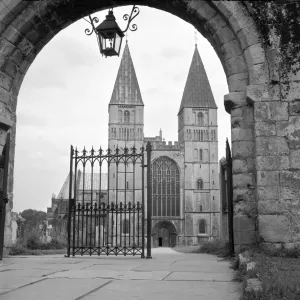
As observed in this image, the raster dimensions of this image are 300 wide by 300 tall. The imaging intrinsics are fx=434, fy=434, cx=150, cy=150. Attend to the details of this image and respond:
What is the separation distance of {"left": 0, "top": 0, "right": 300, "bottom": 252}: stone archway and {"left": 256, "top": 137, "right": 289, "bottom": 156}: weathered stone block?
11 millimetres

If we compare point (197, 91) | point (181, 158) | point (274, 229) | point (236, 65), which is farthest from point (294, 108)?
point (197, 91)

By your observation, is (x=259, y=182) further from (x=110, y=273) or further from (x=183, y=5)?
(x=183, y=5)

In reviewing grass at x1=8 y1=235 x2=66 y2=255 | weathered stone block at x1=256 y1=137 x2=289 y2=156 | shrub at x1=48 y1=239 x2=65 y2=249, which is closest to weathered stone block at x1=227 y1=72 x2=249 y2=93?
weathered stone block at x1=256 y1=137 x2=289 y2=156

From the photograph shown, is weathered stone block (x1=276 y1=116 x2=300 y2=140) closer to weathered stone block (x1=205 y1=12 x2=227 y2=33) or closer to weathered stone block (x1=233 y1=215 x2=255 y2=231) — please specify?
weathered stone block (x1=233 y1=215 x2=255 y2=231)

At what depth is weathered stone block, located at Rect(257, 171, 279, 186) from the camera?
190 inches

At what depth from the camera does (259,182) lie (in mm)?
4855

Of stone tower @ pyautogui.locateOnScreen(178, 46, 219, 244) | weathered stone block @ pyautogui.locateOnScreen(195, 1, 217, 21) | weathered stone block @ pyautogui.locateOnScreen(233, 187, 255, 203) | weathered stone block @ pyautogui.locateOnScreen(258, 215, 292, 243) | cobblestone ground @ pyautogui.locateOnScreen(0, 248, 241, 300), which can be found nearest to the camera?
cobblestone ground @ pyautogui.locateOnScreen(0, 248, 241, 300)

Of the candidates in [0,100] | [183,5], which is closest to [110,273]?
[0,100]

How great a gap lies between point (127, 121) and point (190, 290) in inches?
2311

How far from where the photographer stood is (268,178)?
15.9 ft

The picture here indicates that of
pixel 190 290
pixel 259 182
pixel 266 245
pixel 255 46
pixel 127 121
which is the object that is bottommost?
pixel 190 290

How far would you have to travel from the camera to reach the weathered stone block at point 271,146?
16.0ft

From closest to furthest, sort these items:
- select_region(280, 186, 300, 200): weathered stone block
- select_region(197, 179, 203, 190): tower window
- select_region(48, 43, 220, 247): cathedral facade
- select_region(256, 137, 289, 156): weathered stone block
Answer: select_region(280, 186, 300, 200): weathered stone block
select_region(256, 137, 289, 156): weathered stone block
select_region(48, 43, 220, 247): cathedral facade
select_region(197, 179, 203, 190): tower window

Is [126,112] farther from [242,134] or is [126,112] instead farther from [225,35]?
[242,134]
